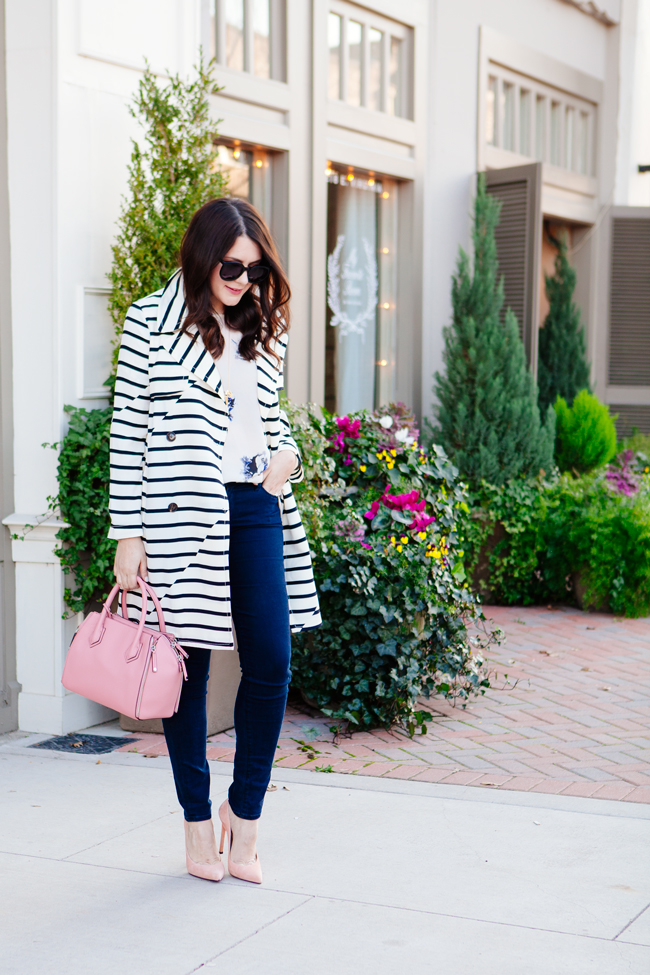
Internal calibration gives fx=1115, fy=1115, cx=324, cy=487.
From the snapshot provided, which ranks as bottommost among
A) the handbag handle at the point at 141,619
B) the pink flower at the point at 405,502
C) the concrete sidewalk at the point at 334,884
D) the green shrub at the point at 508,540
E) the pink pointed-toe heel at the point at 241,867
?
the concrete sidewalk at the point at 334,884

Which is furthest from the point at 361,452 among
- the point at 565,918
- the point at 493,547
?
the point at 565,918

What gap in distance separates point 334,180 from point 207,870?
528 centimetres

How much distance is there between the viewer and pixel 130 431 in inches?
115

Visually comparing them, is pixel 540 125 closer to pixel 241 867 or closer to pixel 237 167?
pixel 237 167

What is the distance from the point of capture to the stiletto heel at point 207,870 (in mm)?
3018

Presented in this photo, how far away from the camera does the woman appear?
288cm

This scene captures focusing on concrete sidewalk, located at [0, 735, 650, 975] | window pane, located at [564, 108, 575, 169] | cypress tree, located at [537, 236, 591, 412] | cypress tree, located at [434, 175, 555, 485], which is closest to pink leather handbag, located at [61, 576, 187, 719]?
concrete sidewalk, located at [0, 735, 650, 975]

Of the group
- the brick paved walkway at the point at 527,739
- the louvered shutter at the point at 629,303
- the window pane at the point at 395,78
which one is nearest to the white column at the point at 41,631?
the brick paved walkway at the point at 527,739

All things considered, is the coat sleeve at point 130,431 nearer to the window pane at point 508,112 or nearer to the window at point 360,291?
the window at point 360,291

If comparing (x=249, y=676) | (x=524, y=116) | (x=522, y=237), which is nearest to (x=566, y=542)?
(x=522, y=237)

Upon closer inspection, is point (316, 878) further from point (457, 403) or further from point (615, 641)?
point (457, 403)

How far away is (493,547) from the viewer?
7586 mm

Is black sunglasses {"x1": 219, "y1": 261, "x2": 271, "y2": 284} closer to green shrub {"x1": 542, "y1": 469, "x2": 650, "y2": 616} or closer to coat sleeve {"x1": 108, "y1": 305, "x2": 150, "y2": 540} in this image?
coat sleeve {"x1": 108, "y1": 305, "x2": 150, "y2": 540}

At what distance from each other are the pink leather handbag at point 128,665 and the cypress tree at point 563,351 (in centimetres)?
732
